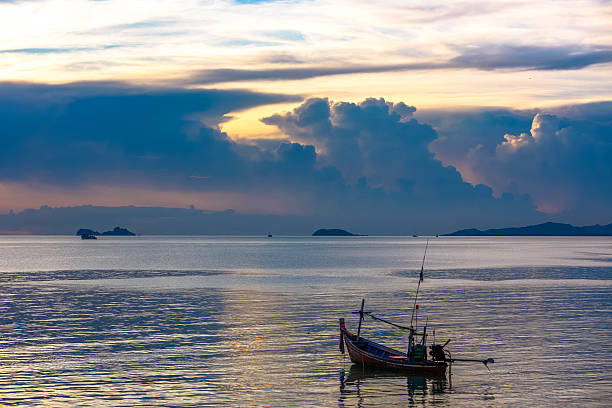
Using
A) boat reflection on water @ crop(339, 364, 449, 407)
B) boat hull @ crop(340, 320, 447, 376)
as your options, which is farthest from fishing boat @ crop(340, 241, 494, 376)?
boat reflection on water @ crop(339, 364, 449, 407)

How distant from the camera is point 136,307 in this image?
3216 inches

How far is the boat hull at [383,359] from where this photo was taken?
44.5 metres

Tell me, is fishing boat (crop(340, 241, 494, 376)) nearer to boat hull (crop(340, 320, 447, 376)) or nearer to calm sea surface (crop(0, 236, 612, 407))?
boat hull (crop(340, 320, 447, 376))

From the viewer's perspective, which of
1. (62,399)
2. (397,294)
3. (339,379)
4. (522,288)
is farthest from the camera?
(522,288)

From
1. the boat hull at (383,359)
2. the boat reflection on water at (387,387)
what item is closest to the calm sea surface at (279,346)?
the boat reflection on water at (387,387)

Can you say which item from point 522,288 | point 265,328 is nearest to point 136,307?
point 265,328

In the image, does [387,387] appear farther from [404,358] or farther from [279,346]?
[279,346]

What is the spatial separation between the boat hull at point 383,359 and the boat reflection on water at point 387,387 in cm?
33

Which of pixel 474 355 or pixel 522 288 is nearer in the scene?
pixel 474 355

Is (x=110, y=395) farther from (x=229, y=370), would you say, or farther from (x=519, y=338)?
(x=519, y=338)

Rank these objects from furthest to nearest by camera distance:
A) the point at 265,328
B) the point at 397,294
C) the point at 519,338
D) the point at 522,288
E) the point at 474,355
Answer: the point at 522,288, the point at 397,294, the point at 265,328, the point at 519,338, the point at 474,355

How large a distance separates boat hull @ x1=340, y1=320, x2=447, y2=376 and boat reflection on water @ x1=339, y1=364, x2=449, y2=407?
33cm

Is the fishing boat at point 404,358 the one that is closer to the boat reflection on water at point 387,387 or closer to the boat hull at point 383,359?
the boat hull at point 383,359

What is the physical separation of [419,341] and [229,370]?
66.6 feet
